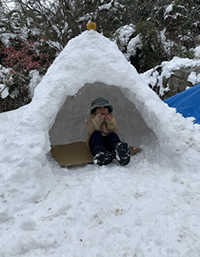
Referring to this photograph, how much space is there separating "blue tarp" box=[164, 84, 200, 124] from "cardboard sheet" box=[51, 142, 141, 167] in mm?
1292

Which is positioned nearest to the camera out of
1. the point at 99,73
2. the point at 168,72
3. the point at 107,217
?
the point at 107,217

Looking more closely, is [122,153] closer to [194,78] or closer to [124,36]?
[194,78]

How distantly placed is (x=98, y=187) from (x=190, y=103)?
247 cm

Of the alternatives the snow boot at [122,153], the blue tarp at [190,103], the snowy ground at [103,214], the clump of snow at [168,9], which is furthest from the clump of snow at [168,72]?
the clump of snow at [168,9]

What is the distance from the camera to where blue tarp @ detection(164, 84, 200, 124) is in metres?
3.00

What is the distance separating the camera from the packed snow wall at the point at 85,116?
2.88 metres

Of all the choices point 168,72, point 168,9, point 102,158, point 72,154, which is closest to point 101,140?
point 102,158

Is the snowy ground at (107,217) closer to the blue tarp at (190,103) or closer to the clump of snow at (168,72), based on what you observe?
the blue tarp at (190,103)

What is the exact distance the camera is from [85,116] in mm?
3352

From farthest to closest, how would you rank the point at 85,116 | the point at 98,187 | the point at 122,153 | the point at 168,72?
the point at 168,72, the point at 85,116, the point at 122,153, the point at 98,187

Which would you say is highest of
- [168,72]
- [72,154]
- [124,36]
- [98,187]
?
[124,36]

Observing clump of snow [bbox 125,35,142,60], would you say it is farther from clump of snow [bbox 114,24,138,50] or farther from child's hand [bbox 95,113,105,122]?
child's hand [bbox 95,113,105,122]

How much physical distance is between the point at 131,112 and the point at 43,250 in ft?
7.68

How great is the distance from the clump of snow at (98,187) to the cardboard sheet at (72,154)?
125mm
